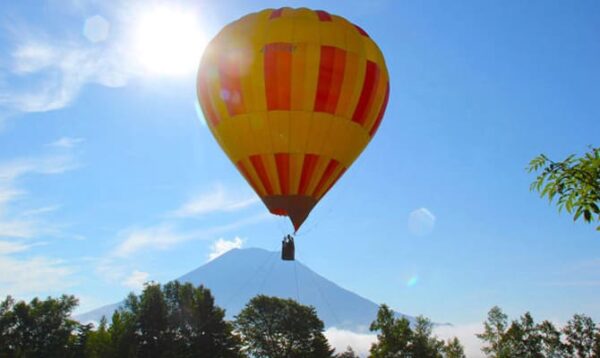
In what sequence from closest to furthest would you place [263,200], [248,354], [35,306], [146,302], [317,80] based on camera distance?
[317,80] → [263,200] → [146,302] → [35,306] → [248,354]

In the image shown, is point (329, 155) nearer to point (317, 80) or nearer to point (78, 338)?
point (317, 80)

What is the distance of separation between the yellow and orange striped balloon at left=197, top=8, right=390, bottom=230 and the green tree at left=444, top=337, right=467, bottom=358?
3598 centimetres

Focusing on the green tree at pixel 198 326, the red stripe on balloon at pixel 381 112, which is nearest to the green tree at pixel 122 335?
the green tree at pixel 198 326

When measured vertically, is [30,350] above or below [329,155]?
below

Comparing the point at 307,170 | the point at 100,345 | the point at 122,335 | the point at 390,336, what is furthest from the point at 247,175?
the point at 390,336

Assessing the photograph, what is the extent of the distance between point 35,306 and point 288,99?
141 ft

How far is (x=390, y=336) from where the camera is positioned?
161 ft

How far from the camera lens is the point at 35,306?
50.7 meters

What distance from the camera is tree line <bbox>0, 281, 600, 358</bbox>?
148 ft

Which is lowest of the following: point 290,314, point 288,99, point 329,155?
point 290,314

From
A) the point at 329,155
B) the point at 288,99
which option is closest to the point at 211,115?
the point at 288,99

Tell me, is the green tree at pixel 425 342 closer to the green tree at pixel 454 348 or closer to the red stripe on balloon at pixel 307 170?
the green tree at pixel 454 348

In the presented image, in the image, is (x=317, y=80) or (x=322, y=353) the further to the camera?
(x=322, y=353)

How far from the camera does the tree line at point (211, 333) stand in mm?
45219
